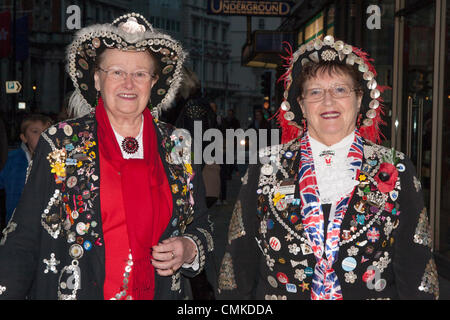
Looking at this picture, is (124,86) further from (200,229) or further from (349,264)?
(349,264)

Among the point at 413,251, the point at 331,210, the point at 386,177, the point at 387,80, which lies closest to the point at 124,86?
the point at 331,210

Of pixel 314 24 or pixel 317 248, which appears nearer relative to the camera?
pixel 317 248

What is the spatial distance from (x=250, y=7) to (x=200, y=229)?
620 inches

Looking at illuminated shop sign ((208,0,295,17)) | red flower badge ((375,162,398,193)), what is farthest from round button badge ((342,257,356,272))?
illuminated shop sign ((208,0,295,17))

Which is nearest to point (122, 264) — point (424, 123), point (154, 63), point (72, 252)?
point (72, 252)

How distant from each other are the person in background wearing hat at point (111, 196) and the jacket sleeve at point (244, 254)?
0.52 ft

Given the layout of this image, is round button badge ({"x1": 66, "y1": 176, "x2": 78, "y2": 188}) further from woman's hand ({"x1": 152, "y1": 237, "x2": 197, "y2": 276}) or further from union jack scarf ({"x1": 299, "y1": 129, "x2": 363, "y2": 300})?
union jack scarf ({"x1": 299, "y1": 129, "x2": 363, "y2": 300})

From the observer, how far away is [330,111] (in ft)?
9.53

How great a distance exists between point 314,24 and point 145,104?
42.1ft

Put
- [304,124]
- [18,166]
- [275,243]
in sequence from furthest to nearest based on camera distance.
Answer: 1. [18,166]
2. [304,124]
3. [275,243]

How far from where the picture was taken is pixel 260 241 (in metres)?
3.00

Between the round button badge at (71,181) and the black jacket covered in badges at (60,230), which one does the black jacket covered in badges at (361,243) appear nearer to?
the black jacket covered in badges at (60,230)

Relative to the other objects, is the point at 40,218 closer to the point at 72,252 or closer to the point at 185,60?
the point at 72,252

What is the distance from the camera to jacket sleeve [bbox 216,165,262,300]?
304 cm
